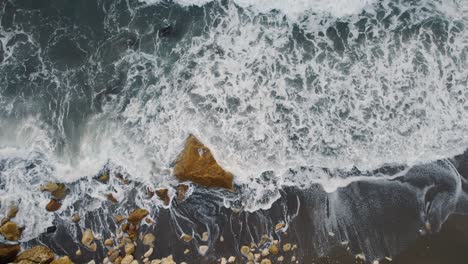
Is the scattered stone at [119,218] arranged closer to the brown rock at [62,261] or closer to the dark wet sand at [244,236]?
the dark wet sand at [244,236]

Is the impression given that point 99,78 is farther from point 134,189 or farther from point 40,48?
point 134,189

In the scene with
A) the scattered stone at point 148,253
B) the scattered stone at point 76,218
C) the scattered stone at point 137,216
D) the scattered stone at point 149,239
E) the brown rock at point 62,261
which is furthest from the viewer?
the scattered stone at point 76,218

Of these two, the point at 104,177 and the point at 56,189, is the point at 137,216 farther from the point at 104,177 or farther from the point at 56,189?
the point at 56,189

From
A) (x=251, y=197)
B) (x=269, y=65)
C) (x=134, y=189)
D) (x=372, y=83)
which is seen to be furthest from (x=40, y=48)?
(x=372, y=83)

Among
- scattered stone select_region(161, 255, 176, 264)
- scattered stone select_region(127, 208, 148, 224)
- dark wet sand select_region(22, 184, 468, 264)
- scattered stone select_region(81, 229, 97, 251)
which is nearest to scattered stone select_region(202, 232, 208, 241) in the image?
dark wet sand select_region(22, 184, 468, 264)

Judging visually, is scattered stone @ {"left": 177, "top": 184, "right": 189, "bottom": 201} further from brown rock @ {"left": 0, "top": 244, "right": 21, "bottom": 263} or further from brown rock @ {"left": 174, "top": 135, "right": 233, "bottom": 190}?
brown rock @ {"left": 0, "top": 244, "right": 21, "bottom": 263}

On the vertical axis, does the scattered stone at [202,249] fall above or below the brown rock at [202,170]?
below

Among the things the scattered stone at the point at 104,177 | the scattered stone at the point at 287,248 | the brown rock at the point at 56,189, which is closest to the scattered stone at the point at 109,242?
the scattered stone at the point at 104,177

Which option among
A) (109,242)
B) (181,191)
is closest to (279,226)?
(181,191)
